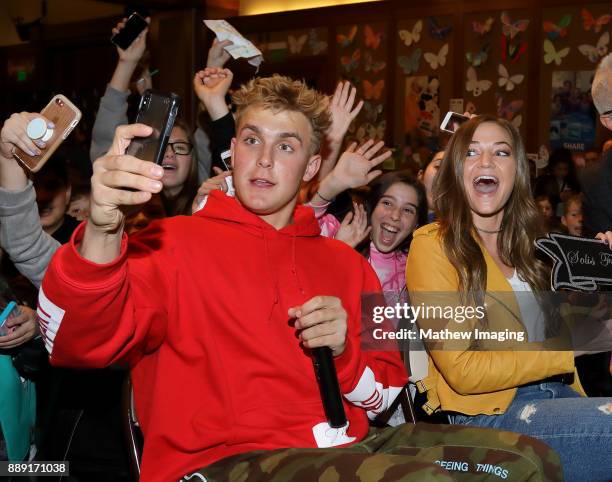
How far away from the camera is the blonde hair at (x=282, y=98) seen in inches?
86.3

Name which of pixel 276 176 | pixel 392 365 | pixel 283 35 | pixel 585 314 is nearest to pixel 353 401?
pixel 392 365

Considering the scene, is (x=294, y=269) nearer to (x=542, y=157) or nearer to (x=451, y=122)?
(x=451, y=122)

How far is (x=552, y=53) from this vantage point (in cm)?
715

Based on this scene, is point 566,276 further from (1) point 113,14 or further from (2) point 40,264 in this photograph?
(1) point 113,14

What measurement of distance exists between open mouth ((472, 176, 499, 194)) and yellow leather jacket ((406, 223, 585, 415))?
0.85 ft

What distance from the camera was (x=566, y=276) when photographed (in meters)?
2.19

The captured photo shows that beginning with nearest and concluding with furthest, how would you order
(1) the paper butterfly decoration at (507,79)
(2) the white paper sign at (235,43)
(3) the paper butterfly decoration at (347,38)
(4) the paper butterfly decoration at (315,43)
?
(2) the white paper sign at (235,43) → (1) the paper butterfly decoration at (507,79) → (3) the paper butterfly decoration at (347,38) → (4) the paper butterfly decoration at (315,43)

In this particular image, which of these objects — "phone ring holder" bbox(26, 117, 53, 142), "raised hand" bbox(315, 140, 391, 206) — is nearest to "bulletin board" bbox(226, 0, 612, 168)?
"raised hand" bbox(315, 140, 391, 206)

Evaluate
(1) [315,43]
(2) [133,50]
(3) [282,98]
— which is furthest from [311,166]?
(1) [315,43]

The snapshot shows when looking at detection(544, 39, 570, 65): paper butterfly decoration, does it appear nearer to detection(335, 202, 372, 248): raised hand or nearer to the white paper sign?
the white paper sign

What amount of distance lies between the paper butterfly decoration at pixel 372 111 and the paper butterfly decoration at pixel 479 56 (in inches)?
41.3

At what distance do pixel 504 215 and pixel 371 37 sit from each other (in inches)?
230

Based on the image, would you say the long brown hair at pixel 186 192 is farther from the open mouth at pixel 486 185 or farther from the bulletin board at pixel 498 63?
the bulletin board at pixel 498 63

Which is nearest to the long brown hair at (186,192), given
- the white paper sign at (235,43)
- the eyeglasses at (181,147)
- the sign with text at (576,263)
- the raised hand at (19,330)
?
the eyeglasses at (181,147)
